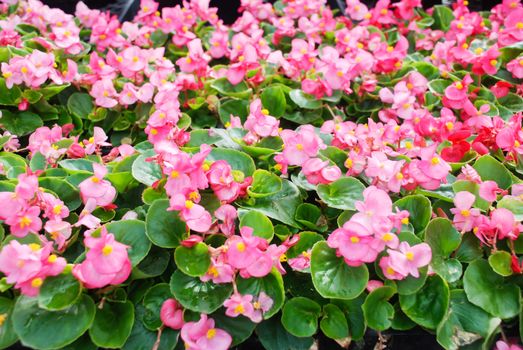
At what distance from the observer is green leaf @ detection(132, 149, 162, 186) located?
0.86 m

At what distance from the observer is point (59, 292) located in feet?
→ 2.25

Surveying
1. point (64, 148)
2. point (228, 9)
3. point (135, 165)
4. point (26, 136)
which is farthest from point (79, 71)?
point (228, 9)

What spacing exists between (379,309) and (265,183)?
0.96 feet

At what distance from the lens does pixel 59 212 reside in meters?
0.78

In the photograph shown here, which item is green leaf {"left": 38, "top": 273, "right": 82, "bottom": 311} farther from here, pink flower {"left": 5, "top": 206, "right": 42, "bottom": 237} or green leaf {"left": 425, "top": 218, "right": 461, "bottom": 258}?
green leaf {"left": 425, "top": 218, "right": 461, "bottom": 258}

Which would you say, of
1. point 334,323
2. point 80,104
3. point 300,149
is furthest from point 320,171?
point 80,104

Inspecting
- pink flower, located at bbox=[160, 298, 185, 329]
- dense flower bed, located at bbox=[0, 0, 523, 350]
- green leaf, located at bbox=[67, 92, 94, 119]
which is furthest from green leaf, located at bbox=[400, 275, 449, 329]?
green leaf, located at bbox=[67, 92, 94, 119]

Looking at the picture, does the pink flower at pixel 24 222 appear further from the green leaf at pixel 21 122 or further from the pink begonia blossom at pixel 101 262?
the green leaf at pixel 21 122

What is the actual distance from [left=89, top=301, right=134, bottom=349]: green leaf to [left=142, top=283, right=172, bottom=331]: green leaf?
3 centimetres

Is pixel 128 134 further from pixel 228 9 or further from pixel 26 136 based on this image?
pixel 228 9

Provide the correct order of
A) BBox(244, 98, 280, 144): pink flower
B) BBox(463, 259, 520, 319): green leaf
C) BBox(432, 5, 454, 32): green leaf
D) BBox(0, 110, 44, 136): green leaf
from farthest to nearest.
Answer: BBox(432, 5, 454, 32): green leaf, BBox(0, 110, 44, 136): green leaf, BBox(244, 98, 280, 144): pink flower, BBox(463, 259, 520, 319): green leaf

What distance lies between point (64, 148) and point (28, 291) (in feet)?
1.30

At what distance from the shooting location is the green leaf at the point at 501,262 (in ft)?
2.54

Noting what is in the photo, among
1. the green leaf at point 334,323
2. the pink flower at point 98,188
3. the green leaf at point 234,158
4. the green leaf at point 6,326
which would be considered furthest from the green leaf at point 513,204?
the green leaf at point 6,326
